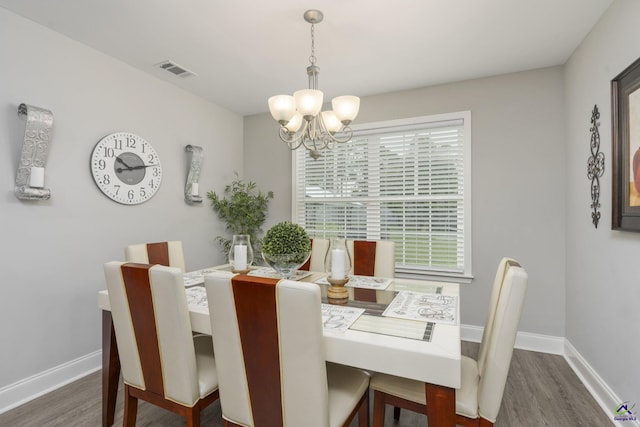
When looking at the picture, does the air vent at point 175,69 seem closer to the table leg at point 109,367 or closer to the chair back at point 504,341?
the table leg at point 109,367

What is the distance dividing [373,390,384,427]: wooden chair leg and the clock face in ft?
8.29

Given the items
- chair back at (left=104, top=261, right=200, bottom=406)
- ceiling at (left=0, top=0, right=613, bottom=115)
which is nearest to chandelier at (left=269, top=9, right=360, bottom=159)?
ceiling at (left=0, top=0, right=613, bottom=115)

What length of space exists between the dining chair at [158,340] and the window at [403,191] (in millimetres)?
2411

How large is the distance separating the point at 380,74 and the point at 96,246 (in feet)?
9.46

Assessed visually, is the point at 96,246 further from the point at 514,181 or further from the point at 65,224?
the point at 514,181

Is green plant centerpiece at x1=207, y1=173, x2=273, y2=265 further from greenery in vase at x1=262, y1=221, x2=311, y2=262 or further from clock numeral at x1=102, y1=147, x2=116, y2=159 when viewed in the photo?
greenery in vase at x1=262, y1=221, x2=311, y2=262

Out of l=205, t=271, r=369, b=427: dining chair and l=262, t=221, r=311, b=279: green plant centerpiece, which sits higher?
l=262, t=221, r=311, b=279: green plant centerpiece

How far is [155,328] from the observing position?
1.41m

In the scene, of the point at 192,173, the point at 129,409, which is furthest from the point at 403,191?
the point at 129,409

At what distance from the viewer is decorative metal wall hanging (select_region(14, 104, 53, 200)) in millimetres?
2090

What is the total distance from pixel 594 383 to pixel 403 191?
2113 mm

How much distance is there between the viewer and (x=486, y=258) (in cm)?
308

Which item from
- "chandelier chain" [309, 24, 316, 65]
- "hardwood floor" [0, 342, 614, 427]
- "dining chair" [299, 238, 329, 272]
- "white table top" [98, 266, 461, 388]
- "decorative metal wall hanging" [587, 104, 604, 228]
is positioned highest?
"chandelier chain" [309, 24, 316, 65]

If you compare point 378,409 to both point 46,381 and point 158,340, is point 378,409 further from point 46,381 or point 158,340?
point 46,381
